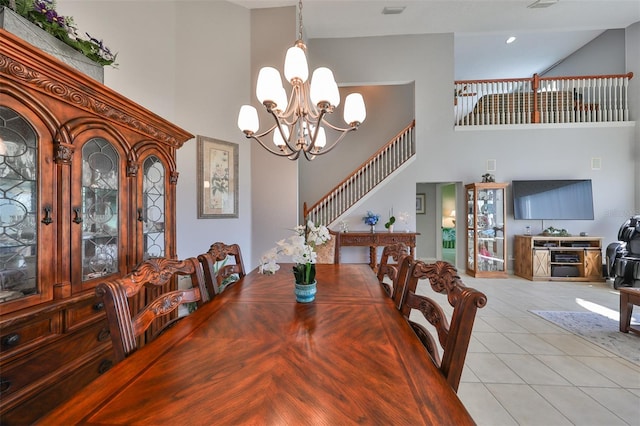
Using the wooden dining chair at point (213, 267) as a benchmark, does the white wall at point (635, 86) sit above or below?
above

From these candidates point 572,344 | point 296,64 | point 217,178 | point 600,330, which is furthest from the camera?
point 217,178

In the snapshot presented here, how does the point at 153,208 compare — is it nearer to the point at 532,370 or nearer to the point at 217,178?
the point at 217,178

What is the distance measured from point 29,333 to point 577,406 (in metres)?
3.11

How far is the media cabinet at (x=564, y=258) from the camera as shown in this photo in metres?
4.75

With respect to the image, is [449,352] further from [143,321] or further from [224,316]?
[143,321]

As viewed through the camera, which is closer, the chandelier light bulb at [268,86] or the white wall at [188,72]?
the chandelier light bulb at [268,86]

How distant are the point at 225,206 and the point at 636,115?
7909 mm

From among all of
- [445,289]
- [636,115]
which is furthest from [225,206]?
[636,115]

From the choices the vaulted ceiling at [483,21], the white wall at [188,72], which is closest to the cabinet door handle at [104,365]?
the white wall at [188,72]

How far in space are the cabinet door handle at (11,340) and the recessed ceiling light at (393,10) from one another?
5923 millimetres

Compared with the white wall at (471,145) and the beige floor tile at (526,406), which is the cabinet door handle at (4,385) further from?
the white wall at (471,145)

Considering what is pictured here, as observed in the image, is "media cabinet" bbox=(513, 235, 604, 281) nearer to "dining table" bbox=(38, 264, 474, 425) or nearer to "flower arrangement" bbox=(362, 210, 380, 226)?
"flower arrangement" bbox=(362, 210, 380, 226)

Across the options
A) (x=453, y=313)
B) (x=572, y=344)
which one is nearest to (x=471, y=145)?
(x=572, y=344)

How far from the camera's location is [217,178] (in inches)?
138
